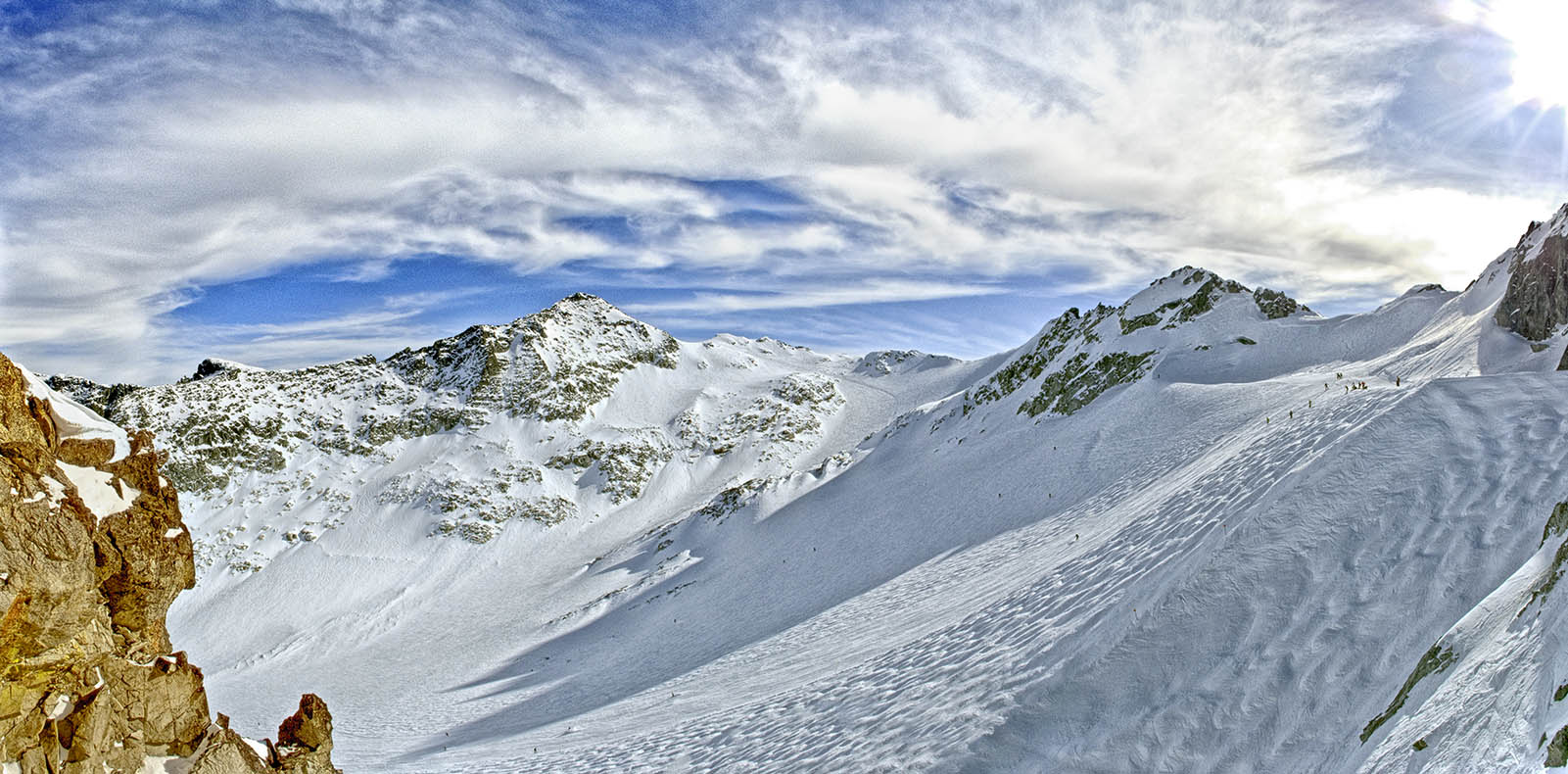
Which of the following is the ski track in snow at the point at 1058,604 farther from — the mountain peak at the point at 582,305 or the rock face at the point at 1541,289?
the mountain peak at the point at 582,305

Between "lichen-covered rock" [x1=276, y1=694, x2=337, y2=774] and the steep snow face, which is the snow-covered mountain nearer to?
the steep snow face

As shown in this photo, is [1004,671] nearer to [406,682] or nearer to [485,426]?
[406,682]

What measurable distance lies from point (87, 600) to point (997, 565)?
19.2m

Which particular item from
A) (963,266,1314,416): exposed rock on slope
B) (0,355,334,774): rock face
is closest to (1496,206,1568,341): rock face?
(963,266,1314,416): exposed rock on slope

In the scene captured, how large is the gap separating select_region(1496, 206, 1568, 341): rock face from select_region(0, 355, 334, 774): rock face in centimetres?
2742

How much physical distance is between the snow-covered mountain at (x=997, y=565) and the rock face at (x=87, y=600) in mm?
8799

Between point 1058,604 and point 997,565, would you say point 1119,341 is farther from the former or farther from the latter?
point 1058,604

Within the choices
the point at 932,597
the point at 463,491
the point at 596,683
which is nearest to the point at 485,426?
the point at 463,491

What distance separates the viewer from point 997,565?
21391mm

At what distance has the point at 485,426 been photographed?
273 feet

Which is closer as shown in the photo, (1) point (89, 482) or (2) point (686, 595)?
(1) point (89, 482)

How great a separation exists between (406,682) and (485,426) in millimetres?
47345

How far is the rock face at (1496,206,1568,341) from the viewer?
1800cm

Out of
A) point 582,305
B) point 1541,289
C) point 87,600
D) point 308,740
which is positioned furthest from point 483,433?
point 1541,289
